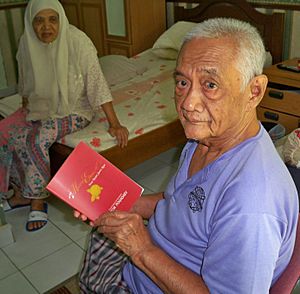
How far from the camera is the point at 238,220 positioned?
779mm

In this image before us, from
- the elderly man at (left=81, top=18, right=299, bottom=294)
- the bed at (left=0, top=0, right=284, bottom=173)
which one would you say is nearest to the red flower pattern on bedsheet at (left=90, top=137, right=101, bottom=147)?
the bed at (left=0, top=0, right=284, bottom=173)

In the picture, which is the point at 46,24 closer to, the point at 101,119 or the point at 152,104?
the point at 101,119

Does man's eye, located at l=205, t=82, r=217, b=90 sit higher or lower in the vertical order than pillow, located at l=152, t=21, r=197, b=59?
higher

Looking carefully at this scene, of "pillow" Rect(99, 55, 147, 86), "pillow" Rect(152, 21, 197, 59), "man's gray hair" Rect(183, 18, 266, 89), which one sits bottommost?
"pillow" Rect(99, 55, 147, 86)

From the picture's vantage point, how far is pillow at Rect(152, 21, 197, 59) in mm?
3668

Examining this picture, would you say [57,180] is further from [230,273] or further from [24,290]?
[24,290]

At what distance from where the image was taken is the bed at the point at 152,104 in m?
2.43

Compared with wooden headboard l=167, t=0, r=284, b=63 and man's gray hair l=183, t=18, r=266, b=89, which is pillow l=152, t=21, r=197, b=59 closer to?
wooden headboard l=167, t=0, r=284, b=63

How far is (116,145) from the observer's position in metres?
2.43

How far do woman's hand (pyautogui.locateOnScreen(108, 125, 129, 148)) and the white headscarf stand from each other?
0.31 metres

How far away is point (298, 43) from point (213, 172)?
2572mm

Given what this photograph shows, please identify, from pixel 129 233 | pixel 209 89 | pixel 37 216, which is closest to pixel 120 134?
pixel 37 216

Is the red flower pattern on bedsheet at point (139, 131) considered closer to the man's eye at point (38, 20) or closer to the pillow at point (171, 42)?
the man's eye at point (38, 20)

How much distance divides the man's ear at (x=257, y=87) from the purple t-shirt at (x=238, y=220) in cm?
8
